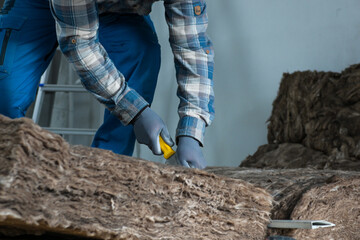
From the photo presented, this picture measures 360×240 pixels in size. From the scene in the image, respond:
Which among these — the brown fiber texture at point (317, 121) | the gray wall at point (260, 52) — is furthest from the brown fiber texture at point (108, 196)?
the gray wall at point (260, 52)

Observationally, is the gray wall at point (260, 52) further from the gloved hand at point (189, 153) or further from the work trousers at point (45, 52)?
the gloved hand at point (189, 153)

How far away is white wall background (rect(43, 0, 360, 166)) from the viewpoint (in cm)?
217

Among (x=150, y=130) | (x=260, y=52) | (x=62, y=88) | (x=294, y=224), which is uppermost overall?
(x=260, y=52)

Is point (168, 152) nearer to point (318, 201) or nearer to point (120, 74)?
point (120, 74)

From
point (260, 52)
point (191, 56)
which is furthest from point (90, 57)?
point (260, 52)

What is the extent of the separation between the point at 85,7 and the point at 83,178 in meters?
0.61

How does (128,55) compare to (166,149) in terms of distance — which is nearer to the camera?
(166,149)

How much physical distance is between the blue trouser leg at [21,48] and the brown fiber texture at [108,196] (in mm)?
775

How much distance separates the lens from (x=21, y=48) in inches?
54.1

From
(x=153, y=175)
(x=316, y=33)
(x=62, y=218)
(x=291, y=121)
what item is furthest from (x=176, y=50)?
(x=316, y=33)

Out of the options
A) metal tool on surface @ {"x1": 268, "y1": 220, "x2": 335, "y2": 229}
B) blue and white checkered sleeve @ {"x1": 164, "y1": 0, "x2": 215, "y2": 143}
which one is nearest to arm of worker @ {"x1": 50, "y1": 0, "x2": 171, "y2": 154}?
blue and white checkered sleeve @ {"x1": 164, "y1": 0, "x2": 215, "y2": 143}

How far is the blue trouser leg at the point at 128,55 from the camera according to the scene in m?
1.41

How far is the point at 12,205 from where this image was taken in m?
0.52

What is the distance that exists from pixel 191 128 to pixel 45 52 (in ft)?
1.94
